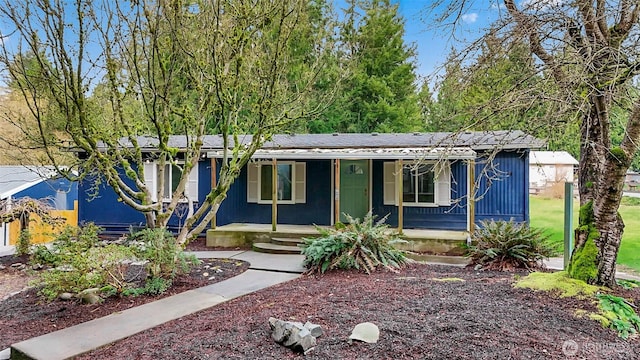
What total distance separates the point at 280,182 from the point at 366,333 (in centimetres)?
841

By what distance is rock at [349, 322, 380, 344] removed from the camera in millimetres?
3643

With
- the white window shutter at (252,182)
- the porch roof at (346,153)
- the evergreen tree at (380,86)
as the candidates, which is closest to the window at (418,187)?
the porch roof at (346,153)

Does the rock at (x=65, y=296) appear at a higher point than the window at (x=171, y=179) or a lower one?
lower

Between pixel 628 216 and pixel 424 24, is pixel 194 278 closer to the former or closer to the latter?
pixel 424 24

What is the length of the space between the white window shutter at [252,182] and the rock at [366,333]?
27.2 ft

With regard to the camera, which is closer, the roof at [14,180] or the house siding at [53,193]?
the roof at [14,180]

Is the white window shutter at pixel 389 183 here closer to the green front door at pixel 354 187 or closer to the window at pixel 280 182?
the green front door at pixel 354 187

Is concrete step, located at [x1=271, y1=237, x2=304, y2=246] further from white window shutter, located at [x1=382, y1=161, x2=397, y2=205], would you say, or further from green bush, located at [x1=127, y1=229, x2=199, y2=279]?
green bush, located at [x1=127, y1=229, x2=199, y2=279]

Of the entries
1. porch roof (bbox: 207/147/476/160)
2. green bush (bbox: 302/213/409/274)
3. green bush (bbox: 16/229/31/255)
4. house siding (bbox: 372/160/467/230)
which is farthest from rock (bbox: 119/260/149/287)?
house siding (bbox: 372/160/467/230)

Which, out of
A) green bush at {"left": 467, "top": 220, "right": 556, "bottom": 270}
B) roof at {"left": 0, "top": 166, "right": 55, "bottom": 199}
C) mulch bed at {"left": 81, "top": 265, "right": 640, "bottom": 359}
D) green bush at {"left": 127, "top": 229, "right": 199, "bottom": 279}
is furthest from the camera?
roof at {"left": 0, "top": 166, "right": 55, "bottom": 199}

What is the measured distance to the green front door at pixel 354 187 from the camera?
1148 centimetres

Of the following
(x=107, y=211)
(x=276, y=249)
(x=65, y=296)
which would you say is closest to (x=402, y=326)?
(x=65, y=296)

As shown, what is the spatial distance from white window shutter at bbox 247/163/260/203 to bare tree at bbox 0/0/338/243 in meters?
4.39

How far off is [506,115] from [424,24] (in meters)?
1.86
